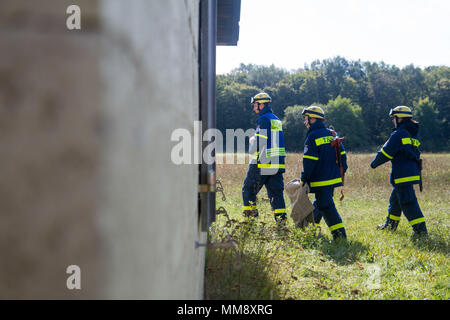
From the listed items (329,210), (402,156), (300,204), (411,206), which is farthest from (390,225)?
(300,204)

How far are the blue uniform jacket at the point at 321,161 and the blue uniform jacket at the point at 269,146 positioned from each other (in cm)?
63

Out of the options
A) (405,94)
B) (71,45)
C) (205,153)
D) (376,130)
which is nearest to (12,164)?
(71,45)

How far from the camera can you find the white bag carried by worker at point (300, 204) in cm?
516

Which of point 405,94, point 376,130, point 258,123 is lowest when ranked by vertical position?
point 258,123

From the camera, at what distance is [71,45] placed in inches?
15.4

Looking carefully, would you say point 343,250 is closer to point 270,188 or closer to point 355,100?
point 270,188

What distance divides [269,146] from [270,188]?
0.70 metres

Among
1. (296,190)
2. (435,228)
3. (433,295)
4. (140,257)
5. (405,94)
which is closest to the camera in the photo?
(140,257)

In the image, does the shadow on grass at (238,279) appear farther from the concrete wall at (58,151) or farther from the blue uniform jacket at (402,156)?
the blue uniform jacket at (402,156)

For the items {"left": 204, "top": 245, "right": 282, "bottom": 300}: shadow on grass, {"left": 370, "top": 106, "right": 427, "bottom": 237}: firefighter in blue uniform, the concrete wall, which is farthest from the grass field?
the concrete wall

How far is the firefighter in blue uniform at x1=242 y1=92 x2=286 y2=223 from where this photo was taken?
5.54 m

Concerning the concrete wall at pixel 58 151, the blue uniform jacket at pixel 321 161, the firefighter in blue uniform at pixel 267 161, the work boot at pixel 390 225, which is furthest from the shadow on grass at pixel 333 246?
the concrete wall at pixel 58 151
